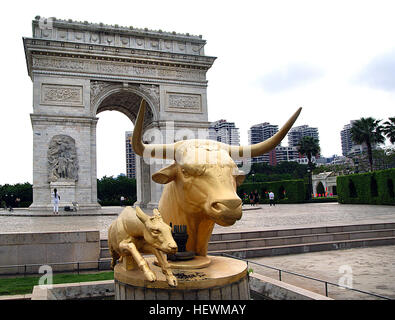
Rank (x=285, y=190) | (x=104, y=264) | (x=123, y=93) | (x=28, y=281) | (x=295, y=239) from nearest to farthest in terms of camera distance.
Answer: (x=28, y=281) < (x=104, y=264) < (x=295, y=239) < (x=123, y=93) < (x=285, y=190)

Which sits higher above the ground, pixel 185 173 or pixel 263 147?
pixel 263 147

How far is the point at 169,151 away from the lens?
9.47 feet

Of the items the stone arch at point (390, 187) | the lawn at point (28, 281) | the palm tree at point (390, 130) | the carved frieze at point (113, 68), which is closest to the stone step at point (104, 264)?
the lawn at point (28, 281)

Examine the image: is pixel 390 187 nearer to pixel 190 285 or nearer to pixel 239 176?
pixel 239 176

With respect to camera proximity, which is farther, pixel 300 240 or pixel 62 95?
pixel 62 95

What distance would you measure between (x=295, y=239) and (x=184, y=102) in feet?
61.6

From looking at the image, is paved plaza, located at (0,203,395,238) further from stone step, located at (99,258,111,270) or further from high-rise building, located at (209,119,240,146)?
high-rise building, located at (209,119,240,146)

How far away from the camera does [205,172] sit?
2.53 m

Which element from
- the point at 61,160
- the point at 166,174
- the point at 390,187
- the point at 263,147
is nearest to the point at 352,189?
the point at 390,187

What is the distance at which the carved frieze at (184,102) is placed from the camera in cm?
A: 2595

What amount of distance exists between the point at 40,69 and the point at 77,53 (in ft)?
8.67

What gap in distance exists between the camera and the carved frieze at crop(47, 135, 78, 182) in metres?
21.9

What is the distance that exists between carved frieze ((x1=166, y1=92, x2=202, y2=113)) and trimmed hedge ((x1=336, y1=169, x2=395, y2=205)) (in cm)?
1354
